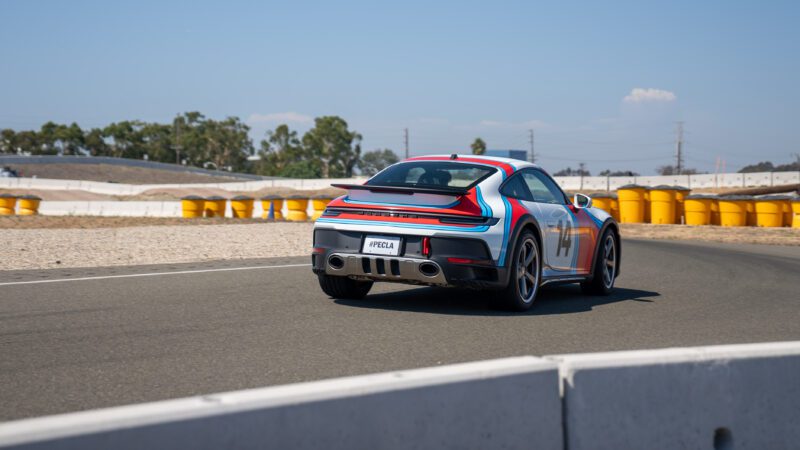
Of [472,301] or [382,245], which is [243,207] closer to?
[472,301]

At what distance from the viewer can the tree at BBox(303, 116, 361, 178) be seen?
17800cm

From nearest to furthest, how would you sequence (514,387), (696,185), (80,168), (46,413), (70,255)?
(514,387) < (46,413) < (70,255) < (696,185) < (80,168)

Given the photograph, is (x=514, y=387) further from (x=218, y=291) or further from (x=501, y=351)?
(x=218, y=291)

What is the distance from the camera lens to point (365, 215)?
835 cm

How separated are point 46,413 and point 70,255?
10.9 metres

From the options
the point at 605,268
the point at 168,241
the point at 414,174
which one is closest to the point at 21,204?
the point at 168,241

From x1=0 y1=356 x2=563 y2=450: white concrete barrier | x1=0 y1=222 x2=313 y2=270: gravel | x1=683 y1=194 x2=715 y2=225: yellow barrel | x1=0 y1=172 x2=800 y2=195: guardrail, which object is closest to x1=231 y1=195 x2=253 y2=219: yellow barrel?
x1=0 y1=222 x2=313 y2=270: gravel

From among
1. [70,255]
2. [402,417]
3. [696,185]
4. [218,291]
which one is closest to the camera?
[402,417]

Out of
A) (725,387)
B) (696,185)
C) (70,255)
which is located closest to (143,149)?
(696,185)

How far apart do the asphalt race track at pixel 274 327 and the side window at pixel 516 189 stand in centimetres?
107

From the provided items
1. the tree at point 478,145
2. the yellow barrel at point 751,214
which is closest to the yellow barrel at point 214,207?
the yellow barrel at point 751,214

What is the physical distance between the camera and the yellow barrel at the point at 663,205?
29875 millimetres

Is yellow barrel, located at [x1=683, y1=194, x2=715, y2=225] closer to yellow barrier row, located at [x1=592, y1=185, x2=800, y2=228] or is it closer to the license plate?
yellow barrier row, located at [x1=592, y1=185, x2=800, y2=228]

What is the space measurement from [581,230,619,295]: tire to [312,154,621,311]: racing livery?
3.31 ft
